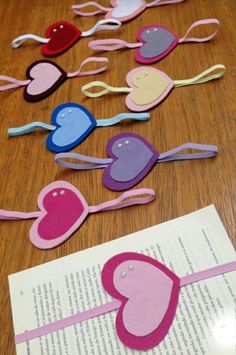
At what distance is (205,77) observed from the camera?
73 centimetres

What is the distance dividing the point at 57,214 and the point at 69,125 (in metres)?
0.18

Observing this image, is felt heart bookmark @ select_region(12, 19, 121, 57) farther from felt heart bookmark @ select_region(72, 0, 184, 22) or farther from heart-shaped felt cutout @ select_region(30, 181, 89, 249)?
heart-shaped felt cutout @ select_region(30, 181, 89, 249)

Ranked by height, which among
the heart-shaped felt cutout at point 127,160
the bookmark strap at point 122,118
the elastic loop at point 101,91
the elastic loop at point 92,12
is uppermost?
the elastic loop at point 92,12

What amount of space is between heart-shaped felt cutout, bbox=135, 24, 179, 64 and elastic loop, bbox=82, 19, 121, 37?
6 cm

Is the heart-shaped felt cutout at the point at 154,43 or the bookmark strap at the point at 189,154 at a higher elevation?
the heart-shaped felt cutout at the point at 154,43

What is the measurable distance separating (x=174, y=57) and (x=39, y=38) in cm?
30

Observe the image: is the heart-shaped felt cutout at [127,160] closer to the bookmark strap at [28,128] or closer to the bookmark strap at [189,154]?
the bookmark strap at [189,154]

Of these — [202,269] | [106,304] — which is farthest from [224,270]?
[106,304]

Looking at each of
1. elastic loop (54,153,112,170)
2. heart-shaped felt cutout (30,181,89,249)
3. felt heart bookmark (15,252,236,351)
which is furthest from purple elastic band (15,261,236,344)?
elastic loop (54,153,112,170)

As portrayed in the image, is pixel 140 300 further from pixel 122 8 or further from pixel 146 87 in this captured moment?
pixel 122 8

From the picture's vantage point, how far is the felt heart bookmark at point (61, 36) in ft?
2.82

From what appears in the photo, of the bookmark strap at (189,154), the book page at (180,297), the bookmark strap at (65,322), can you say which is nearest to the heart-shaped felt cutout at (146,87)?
the bookmark strap at (189,154)

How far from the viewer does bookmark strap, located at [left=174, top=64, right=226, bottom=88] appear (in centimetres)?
72

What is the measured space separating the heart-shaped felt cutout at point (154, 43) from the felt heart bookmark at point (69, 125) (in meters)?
0.15
